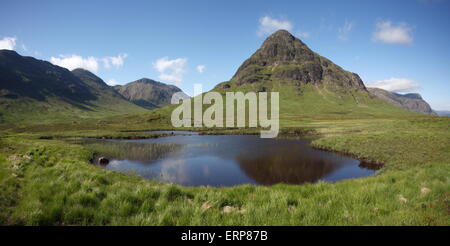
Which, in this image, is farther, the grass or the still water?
the still water

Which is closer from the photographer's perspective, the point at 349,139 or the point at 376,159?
the point at 376,159

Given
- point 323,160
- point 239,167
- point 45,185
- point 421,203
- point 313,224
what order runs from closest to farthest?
1. point 313,224
2. point 421,203
3. point 45,185
4. point 239,167
5. point 323,160

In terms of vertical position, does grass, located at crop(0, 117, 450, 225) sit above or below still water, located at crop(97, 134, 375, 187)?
above

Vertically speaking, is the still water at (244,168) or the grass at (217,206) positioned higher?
the grass at (217,206)

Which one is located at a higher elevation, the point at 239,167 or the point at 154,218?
the point at 154,218

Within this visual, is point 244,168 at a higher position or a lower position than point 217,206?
lower

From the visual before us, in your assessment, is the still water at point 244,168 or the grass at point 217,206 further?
the still water at point 244,168

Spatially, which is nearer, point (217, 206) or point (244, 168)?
point (217, 206)

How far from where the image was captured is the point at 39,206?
555cm
